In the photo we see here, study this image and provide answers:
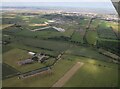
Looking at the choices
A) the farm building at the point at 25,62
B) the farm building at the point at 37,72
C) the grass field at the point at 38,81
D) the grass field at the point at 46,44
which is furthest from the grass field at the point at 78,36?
the grass field at the point at 38,81

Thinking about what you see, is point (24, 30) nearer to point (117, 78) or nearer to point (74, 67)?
point (74, 67)

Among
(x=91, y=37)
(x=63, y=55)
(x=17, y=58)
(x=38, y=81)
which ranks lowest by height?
(x=38, y=81)

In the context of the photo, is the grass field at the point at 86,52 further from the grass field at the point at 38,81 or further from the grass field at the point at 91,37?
the grass field at the point at 38,81

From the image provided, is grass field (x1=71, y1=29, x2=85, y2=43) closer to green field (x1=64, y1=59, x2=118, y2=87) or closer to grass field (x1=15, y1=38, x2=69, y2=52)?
grass field (x1=15, y1=38, x2=69, y2=52)

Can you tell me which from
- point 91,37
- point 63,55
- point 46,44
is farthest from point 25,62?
point 91,37

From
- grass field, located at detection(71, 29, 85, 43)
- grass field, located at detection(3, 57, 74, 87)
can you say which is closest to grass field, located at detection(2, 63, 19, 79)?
grass field, located at detection(3, 57, 74, 87)

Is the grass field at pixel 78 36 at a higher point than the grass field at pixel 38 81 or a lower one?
higher

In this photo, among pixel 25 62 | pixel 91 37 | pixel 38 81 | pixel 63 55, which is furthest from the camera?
pixel 91 37

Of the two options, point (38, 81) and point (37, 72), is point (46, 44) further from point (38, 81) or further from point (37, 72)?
point (38, 81)

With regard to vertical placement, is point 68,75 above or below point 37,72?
below
